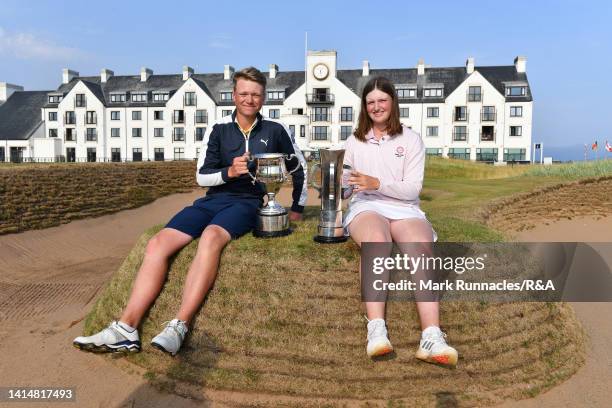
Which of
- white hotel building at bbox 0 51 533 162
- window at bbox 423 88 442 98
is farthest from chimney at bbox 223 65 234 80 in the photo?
window at bbox 423 88 442 98

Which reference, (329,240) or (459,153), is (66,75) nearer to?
(459,153)

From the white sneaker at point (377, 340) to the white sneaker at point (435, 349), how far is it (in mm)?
261

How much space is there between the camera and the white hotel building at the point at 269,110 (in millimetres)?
50625

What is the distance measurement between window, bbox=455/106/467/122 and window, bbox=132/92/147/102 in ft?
110

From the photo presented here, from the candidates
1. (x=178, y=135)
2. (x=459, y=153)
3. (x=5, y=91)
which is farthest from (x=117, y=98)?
(x=459, y=153)

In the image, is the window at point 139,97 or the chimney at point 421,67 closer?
the chimney at point 421,67

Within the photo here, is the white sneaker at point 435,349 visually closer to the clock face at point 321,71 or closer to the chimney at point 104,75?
the clock face at point 321,71

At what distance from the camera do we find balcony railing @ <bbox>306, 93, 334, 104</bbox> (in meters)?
51.9

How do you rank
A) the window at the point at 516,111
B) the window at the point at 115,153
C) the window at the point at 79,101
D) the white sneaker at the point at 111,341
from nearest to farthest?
the white sneaker at the point at 111,341 < the window at the point at 516,111 < the window at the point at 79,101 < the window at the point at 115,153

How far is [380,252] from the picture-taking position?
4.48 metres

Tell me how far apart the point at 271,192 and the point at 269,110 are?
162 feet

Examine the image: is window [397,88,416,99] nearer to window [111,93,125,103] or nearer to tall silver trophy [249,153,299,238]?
window [111,93,125,103]

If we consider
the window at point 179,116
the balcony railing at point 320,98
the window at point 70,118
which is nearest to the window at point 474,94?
the balcony railing at point 320,98

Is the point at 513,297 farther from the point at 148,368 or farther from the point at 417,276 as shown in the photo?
the point at 148,368
